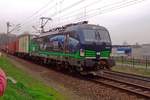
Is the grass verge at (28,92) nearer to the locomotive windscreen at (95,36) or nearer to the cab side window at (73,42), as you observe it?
the cab side window at (73,42)

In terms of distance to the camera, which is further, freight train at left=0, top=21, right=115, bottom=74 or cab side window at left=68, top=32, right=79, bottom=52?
cab side window at left=68, top=32, right=79, bottom=52

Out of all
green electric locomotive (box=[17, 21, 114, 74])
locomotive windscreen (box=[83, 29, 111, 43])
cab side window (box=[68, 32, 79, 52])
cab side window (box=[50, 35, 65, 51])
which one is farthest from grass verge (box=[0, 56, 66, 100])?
cab side window (box=[50, 35, 65, 51])

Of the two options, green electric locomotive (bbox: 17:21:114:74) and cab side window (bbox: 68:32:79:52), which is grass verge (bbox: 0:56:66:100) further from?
cab side window (bbox: 68:32:79:52)

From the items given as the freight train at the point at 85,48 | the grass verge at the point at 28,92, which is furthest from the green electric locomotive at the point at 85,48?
the grass verge at the point at 28,92

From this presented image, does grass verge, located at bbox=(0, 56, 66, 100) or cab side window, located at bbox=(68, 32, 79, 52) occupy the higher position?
cab side window, located at bbox=(68, 32, 79, 52)

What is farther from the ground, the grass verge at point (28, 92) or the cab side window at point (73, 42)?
the cab side window at point (73, 42)

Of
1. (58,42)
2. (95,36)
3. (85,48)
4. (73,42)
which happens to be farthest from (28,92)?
(58,42)

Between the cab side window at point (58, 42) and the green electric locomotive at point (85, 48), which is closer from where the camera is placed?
the green electric locomotive at point (85, 48)

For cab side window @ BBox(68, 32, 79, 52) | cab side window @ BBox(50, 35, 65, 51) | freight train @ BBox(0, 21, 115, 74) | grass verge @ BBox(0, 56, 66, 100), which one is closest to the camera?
grass verge @ BBox(0, 56, 66, 100)

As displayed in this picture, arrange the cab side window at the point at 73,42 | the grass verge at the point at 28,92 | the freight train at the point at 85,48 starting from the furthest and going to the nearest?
the cab side window at the point at 73,42 < the freight train at the point at 85,48 < the grass verge at the point at 28,92

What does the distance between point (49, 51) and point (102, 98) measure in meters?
12.3

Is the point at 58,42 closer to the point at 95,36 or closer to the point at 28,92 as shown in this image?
the point at 95,36

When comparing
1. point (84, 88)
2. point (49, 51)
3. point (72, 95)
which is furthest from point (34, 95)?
point (49, 51)

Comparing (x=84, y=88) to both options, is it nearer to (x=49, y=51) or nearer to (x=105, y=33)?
(x=105, y=33)
